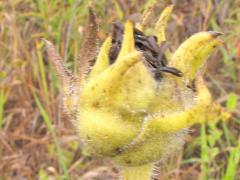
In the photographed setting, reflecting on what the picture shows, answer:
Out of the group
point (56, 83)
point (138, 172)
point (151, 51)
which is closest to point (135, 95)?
point (151, 51)

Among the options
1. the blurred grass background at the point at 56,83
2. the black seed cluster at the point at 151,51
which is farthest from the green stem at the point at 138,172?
the blurred grass background at the point at 56,83

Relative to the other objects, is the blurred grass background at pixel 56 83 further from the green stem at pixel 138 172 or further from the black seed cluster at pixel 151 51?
the black seed cluster at pixel 151 51

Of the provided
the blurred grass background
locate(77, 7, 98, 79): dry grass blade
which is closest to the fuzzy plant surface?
locate(77, 7, 98, 79): dry grass blade

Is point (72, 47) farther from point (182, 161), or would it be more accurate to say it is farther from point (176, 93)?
point (176, 93)

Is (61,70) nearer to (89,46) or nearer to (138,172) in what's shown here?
(89,46)

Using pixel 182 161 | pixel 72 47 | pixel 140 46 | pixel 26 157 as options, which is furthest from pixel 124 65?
pixel 72 47

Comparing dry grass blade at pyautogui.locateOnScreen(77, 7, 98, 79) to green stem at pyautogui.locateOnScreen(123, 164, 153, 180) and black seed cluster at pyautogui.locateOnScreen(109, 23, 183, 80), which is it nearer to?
black seed cluster at pyautogui.locateOnScreen(109, 23, 183, 80)
